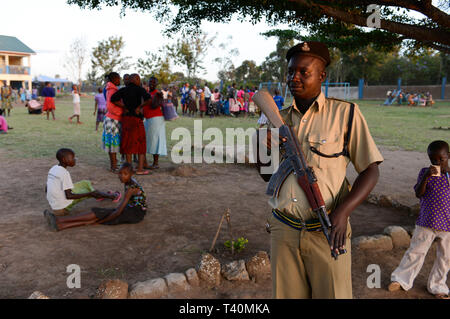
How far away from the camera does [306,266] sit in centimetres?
185

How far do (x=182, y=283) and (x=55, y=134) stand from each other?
11055 mm

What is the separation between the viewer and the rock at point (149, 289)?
3082 millimetres

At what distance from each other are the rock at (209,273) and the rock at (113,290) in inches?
27.5

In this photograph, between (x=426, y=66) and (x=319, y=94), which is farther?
(x=426, y=66)

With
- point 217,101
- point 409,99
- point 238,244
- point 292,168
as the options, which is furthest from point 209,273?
point 409,99

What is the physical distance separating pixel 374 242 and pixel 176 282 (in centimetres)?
231

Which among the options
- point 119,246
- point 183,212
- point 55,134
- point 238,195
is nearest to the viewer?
point 119,246

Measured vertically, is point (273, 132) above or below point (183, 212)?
above

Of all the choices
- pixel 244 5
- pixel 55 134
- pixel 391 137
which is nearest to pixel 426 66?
pixel 391 137

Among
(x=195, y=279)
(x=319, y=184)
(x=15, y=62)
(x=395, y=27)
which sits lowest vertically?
(x=195, y=279)

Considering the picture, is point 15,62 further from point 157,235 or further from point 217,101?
point 157,235

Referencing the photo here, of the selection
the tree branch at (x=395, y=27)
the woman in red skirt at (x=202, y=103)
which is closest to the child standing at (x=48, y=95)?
the woman in red skirt at (x=202, y=103)
